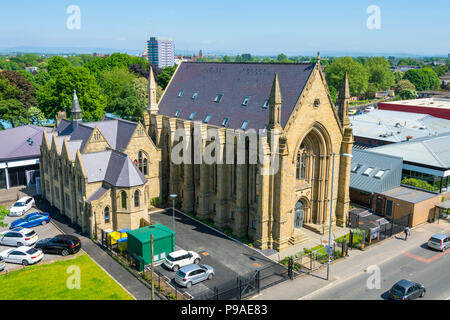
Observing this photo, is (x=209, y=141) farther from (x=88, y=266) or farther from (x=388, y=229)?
(x=388, y=229)

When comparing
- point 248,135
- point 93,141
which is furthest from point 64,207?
point 248,135

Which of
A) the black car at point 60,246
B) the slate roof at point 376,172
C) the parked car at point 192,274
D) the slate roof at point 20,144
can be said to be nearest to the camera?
the parked car at point 192,274

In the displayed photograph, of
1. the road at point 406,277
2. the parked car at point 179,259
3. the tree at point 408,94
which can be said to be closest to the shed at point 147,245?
the parked car at point 179,259

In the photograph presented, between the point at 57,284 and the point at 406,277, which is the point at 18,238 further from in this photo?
the point at 406,277

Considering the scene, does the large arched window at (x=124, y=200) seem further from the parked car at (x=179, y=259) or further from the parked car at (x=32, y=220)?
the parked car at (x=32, y=220)

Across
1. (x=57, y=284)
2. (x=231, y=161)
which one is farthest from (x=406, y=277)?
(x=57, y=284)

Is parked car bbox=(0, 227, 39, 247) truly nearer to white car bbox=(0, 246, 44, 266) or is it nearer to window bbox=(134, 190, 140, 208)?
white car bbox=(0, 246, 44, 266)
